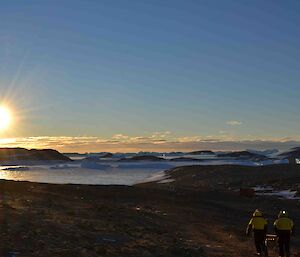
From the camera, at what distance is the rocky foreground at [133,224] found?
646 inches

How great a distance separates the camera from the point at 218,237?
74.1 ft

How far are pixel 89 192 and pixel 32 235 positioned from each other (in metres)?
23.9

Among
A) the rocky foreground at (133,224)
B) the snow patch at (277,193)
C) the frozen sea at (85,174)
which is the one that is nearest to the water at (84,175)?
the frozen sea at (85,174)

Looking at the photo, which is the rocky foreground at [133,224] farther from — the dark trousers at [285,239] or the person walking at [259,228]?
the dark trousers at [285,239]

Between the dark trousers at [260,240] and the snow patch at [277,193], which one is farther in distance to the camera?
the snow patch at [277,193]

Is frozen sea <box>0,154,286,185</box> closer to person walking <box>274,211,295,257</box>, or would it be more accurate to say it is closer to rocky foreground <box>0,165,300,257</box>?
rocky foreground <box>0,165,300,257</box>

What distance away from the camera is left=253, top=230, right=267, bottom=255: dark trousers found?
16.6 meters

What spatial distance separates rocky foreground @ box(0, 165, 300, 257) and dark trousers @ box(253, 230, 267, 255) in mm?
1092

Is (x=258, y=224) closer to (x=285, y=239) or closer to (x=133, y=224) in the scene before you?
(x=285, y=239)

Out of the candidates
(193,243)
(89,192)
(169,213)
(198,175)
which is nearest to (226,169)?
(198,175)

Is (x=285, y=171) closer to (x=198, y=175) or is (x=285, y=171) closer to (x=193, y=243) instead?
(x=198, y=175)

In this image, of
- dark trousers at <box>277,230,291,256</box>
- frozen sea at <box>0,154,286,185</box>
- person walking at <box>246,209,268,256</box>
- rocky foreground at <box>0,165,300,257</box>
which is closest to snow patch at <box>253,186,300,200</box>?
rocky foreground at <box>0,165,300,257</box>

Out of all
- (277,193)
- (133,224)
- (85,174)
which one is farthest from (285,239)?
(85,174)

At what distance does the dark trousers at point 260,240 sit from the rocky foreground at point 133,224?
109cm
